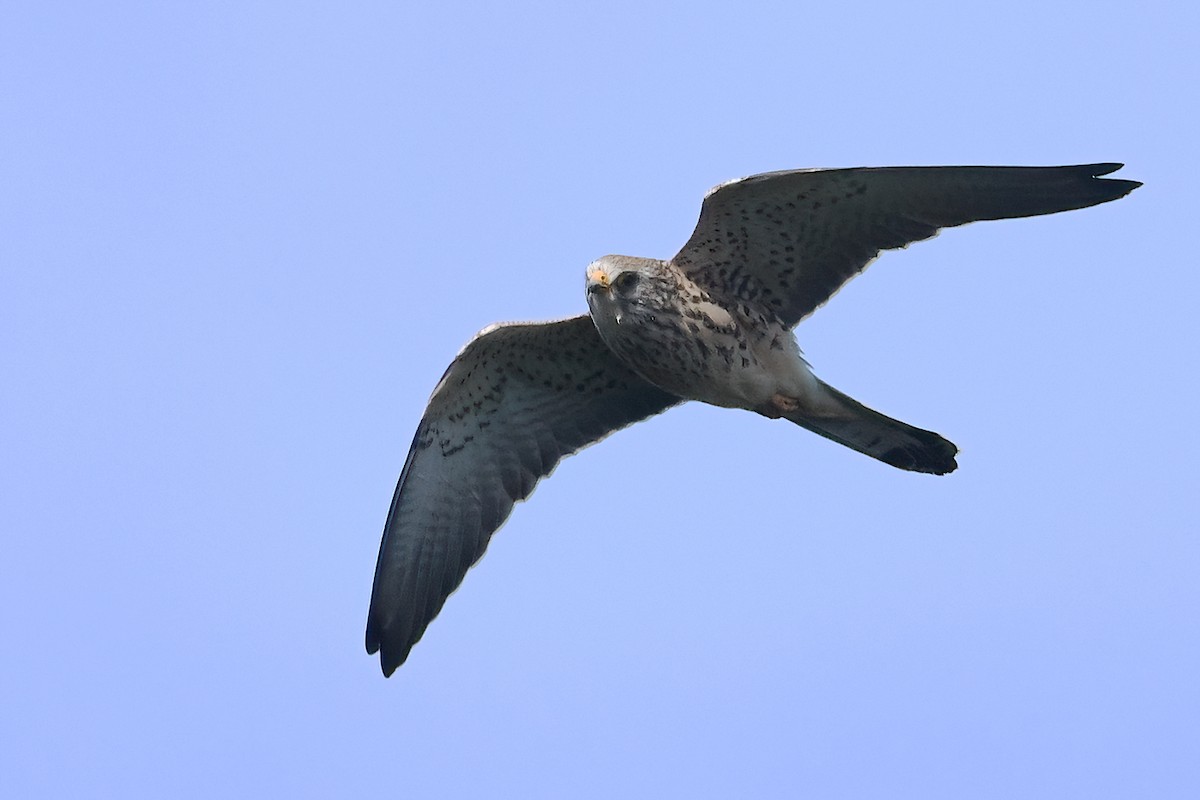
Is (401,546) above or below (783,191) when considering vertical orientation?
below

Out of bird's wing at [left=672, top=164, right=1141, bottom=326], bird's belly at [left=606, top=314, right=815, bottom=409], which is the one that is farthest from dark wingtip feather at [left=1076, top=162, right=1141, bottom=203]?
bird's belly at [left=606, top=314, right=815, bottom=409]

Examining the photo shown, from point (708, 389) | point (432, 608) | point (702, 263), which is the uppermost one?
point (702, 263)

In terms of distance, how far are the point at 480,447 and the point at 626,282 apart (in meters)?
1.68

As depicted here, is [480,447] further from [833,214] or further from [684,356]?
[833,214]

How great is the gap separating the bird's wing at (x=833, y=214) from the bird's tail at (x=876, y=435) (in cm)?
53

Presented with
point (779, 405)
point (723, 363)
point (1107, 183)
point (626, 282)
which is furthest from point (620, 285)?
point (1107, 183)

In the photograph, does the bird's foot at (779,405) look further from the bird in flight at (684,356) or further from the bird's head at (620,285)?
the bird's head at (620,285)

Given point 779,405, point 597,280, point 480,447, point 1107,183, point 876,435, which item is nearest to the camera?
point 1107,183

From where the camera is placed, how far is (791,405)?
29.7ft

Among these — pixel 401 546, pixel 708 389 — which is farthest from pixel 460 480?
pixel 708 389

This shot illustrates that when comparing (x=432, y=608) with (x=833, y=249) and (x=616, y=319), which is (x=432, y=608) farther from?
(x=833, y=249)

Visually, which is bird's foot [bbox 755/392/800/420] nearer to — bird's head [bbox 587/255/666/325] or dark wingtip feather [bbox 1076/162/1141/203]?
bird's head [bbox 587/255/666/325]

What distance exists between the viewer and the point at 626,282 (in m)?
8.62

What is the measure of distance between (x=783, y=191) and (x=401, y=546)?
9.87 ft
